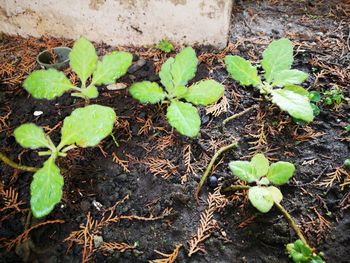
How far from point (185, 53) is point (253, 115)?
0.60 m

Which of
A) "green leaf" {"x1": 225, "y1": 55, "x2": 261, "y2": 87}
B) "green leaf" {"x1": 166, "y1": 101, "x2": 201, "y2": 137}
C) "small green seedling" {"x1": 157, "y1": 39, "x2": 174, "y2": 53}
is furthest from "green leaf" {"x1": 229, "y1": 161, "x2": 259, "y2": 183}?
"small green seedling" {"x1": 157, "y1": 39, "x2": 174, "y2": 53}

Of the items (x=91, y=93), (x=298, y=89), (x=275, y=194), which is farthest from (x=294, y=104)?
(x=91, y=93)

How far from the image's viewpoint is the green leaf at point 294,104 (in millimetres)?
1704

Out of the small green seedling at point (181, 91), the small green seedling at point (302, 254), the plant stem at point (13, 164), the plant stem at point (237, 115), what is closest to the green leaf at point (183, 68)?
the small green seedling at point (181, 91)

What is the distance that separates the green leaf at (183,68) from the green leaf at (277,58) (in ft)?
1.61

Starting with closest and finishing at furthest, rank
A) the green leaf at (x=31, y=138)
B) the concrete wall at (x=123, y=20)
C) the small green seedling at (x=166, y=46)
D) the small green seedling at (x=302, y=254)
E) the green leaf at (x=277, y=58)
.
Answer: the small green seedling at (x=302, y=254) → the green leaf at (x=31, y=138) → the green leaf at (x=277, y=58) → the concrete wall at (x=123, y=20) → the small green seedling at (x=166, y=46)

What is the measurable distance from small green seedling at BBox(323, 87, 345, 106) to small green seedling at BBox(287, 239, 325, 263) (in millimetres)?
983

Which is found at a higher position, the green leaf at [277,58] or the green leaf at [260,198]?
the green leaf at [277,58]

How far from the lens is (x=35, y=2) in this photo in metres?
2.34

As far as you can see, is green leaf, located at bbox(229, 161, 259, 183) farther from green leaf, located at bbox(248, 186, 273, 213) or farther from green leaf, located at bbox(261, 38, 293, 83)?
green leaf, located at bbox(261, 38, 293, 83)

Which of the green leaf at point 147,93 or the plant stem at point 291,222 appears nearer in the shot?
the plant stem at point 291,222

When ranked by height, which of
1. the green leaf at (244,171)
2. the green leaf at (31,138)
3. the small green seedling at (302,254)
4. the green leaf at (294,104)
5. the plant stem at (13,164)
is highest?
the green leaf at (294,104)

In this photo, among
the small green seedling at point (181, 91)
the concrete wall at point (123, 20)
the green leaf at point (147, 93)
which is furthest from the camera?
the concrete wall at point (123, 20)

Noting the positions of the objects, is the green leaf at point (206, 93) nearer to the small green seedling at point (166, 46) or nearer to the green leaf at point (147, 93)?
the green leaf at point (147, 93)
